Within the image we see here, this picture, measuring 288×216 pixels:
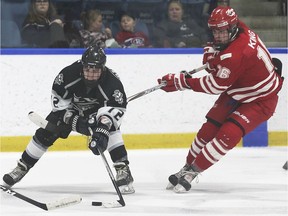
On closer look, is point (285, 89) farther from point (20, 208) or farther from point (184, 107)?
point (20, 208)

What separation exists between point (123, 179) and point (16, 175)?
0.57 m

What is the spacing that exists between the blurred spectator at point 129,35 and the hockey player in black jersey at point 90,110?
2045 mm

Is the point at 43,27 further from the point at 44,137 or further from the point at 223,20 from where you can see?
the point at 223,20

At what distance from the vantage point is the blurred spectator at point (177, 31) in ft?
21.5

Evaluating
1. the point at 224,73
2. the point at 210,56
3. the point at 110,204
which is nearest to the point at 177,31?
the point at 210,56

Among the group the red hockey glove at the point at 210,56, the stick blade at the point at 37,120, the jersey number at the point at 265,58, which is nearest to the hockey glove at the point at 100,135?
the stick blade at the point at 37,120

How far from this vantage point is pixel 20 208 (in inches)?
160

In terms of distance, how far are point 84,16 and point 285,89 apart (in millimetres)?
1604

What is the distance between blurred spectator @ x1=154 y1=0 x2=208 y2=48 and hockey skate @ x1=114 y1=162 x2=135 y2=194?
2.13 metres

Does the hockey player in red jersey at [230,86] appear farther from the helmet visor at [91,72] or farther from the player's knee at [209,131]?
the helmet visor at [91,72]

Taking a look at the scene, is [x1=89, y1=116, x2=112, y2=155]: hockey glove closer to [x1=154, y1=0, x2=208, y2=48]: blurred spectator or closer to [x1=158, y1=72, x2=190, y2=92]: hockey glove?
[x1=158, y1=72, x2=190, y2=92]: hockey glove

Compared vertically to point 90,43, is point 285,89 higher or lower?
lower

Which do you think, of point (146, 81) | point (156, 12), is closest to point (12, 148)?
point (146, 81)

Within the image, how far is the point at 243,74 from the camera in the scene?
4555mm
